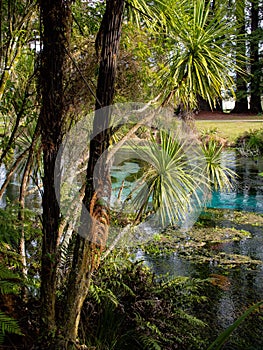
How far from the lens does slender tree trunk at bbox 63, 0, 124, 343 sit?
1.38 meters

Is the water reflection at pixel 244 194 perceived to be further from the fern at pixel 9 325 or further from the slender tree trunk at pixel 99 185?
the fern at pixel 9 325

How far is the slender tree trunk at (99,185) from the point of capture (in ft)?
4.54

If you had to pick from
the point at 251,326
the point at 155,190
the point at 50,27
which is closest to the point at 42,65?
the point at 50,27

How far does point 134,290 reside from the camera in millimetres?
2564

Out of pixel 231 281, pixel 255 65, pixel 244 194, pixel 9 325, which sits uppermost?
pixel 255 65

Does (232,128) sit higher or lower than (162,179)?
higher

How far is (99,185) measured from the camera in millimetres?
1454

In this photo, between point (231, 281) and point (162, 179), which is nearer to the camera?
point (162, 179)

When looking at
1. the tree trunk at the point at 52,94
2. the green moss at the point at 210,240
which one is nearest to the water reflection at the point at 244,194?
the green moss at the point at 210,240

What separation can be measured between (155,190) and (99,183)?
1.68 m

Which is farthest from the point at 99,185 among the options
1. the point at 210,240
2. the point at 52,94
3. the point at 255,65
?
the point at 255,65

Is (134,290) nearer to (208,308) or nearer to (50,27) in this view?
(208,308)

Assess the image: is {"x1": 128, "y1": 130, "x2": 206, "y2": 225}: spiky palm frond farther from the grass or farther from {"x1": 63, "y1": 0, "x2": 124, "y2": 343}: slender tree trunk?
the grass

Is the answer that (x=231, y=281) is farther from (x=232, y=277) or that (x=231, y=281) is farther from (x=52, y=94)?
(x=52, y=94)
